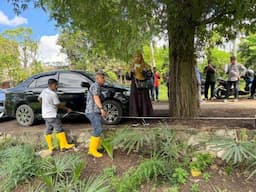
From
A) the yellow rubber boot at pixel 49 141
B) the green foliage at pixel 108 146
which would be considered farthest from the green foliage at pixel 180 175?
the yellow rubber boot at pixel 49 141

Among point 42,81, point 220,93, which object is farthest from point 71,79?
point 220,93

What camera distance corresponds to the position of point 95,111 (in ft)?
19.5

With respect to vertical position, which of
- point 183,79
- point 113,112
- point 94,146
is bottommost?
point 94,146

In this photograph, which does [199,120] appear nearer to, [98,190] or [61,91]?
[98,190]

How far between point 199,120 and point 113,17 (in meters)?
3.11

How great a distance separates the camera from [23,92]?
27.3 feet

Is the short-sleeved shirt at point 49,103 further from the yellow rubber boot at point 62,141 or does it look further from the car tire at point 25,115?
the car tire at point 25,115

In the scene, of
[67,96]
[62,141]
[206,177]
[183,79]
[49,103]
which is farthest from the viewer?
[67,96]

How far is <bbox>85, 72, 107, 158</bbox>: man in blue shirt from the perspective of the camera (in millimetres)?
5828

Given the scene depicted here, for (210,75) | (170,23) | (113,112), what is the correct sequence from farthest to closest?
1. (210,75)
2. (113,112)
3. (170,23)

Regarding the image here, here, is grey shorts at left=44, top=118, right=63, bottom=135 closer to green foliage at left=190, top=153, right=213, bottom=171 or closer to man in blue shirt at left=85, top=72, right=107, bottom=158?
man in blue shirt at left=85, top=72, right=107, bottom=158

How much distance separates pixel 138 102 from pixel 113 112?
0.71 metres

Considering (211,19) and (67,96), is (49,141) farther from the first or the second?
(211,19)

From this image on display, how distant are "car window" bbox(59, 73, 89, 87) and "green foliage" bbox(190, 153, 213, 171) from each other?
11.7ft
